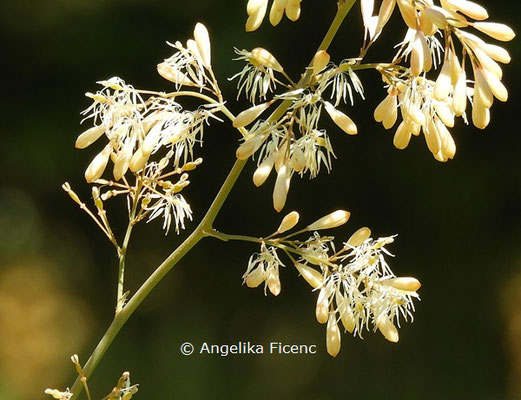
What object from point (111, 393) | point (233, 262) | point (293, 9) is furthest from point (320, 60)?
point (233, 262)

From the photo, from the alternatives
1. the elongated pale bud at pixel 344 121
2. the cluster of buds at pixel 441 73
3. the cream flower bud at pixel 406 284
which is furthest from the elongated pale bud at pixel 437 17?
the cream flower bud at pixel 406 284

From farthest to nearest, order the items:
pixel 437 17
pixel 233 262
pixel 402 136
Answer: pixel 233 262
pixel 402 136
pixel 437 17

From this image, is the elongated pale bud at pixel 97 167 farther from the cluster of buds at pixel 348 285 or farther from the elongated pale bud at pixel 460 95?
the elongated pale bud at pixel 460 95

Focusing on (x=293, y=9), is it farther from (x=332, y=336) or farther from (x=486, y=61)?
(x=332, y=336)

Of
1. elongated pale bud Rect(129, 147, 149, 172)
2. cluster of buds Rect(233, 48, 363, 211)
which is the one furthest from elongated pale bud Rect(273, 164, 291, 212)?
elongated pale bud Rect(129, 147, 149, 172)

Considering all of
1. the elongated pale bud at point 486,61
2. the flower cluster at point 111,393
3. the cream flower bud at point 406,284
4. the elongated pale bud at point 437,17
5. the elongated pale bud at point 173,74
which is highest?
the elongated pale bud at point 173,74

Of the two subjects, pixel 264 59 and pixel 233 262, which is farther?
pixel 233 262
